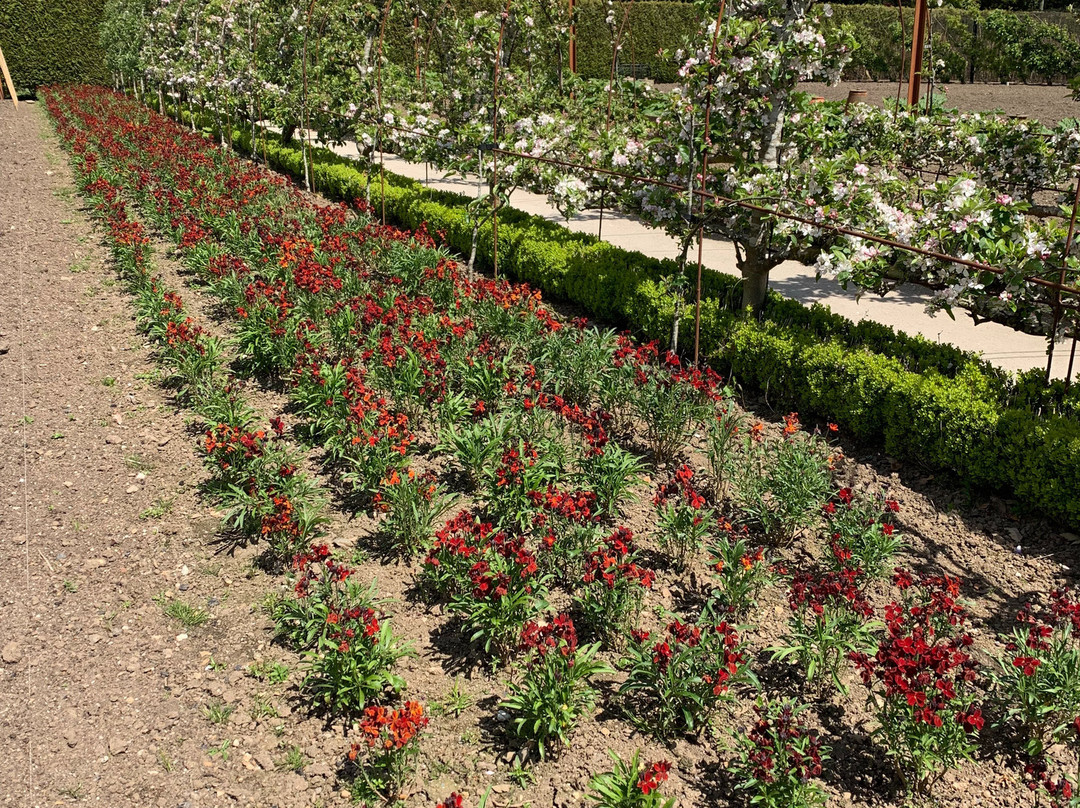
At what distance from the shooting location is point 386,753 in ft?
9.81

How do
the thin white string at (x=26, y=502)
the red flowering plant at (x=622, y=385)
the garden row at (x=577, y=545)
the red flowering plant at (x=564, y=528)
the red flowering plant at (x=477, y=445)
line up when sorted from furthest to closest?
the red flowering plant at (x=622, y=385) → the red flowering plant at (x=477, y=445) → the red flowering plant at (x=564, y=528) → the thin white string at (x=26, y=502) → the garden row at (x=577, y=545)

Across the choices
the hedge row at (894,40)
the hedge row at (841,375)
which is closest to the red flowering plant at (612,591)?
the hedge row at (841,375)

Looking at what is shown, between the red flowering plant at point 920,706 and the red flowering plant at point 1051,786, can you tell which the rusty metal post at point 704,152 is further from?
the red flowering plant at point 1051,786

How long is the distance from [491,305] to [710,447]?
2.35 metres

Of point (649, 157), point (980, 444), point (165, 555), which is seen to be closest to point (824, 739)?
point (980, 444)

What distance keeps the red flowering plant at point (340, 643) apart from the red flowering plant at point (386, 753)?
0.21 meters

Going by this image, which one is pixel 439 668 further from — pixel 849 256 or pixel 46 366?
pixel 46 366

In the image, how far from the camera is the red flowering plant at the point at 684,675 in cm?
311

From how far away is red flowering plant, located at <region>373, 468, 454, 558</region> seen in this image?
4.29m

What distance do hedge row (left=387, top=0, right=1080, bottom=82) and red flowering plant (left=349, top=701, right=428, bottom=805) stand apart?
3157 centimetres

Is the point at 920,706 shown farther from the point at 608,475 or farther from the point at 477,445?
the point at 477,445

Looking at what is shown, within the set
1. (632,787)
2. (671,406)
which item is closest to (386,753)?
(632,787)

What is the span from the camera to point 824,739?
326cm

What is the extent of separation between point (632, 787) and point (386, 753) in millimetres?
908
